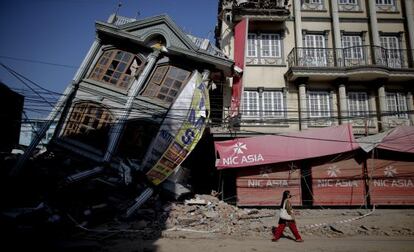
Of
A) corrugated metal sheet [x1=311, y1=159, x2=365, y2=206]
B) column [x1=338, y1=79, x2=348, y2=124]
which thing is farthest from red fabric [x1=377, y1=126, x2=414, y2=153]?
column [x1=338, y1=79, x2=348, y2=124]

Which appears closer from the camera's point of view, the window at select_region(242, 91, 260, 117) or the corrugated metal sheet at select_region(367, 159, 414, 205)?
the corrugated metal sheet at select_region(367, 159, 414, 205)

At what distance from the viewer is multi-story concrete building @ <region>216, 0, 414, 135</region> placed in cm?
1708

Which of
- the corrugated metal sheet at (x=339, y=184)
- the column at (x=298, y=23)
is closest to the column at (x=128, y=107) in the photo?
the column at (x=298, y=23)

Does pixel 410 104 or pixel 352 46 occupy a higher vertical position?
pixel 352 46

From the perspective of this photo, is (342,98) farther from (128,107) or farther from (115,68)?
(115,68)

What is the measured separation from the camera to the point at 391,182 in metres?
14.4

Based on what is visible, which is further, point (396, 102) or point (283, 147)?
point (396, 102)

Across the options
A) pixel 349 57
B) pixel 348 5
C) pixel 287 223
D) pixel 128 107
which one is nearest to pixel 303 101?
pixel 349 57

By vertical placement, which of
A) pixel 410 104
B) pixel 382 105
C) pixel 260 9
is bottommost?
pixel 382 105

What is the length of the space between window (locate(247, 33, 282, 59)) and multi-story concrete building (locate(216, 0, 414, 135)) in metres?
0.06

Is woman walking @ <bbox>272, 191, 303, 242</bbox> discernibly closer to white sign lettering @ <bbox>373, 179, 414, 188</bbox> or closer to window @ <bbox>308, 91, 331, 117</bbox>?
white sign lettering @ <bbox>373, 179, 414, 188</bbox>

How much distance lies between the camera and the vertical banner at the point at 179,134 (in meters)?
12.9

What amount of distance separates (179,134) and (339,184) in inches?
336

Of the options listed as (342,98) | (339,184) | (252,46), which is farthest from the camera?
(252,46)
